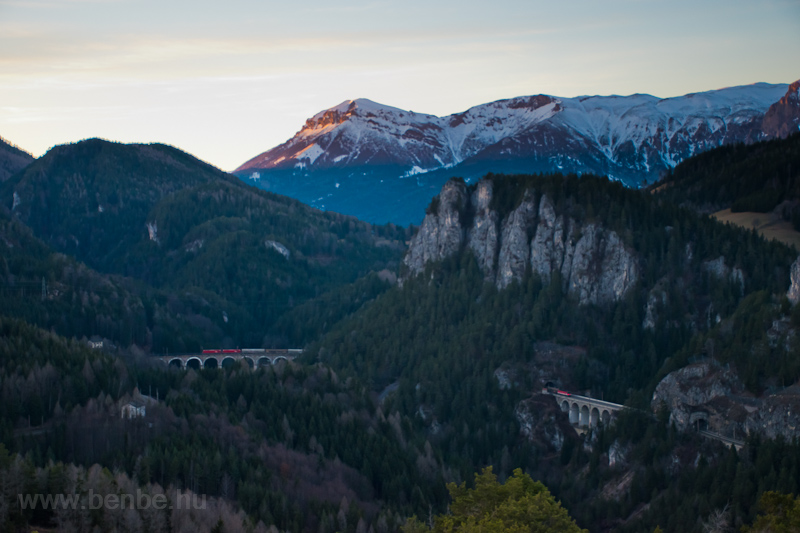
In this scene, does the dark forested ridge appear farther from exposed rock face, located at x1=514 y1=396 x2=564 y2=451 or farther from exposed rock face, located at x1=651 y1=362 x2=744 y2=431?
exposed rock face, located at x1=651 y1=362 x2=744 y2=431

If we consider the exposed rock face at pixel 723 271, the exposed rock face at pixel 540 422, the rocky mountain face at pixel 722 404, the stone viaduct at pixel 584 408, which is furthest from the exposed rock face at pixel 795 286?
the exposed rock face at pixel 540 422

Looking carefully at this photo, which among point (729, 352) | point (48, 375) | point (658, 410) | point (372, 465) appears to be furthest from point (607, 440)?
point (48, 375)

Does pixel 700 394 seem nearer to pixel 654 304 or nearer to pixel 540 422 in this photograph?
pixel 540 422

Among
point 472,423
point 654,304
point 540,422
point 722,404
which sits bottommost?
point 472,423

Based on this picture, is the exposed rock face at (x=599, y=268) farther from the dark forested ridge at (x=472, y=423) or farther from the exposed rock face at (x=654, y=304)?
the exposed rock face at (x=654, y=304)

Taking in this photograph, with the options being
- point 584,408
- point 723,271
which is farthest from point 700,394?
point 723,271

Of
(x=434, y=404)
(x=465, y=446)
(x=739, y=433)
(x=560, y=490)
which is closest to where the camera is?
(x=739, y=433)

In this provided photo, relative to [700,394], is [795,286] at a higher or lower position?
higher

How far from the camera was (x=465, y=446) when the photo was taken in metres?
173

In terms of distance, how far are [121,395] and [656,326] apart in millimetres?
79713

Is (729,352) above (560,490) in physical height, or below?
above

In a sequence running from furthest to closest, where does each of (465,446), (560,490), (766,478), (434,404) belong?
(434,404), (465,446), (560,490), (766,478)

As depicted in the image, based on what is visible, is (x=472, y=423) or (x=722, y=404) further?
(x=472, y=423)

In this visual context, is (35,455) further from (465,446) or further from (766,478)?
(766,478)
